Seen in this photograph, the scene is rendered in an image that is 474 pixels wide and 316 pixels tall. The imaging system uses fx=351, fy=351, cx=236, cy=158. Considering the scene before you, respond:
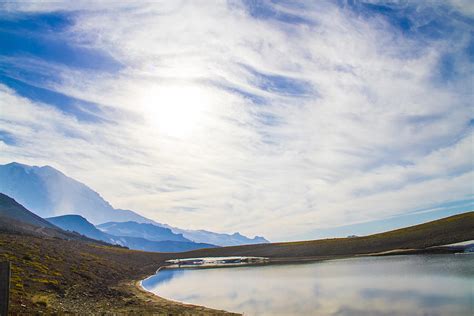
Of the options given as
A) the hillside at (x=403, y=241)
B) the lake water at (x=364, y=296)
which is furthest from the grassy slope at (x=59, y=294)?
the hillside at (x=403, y=241)

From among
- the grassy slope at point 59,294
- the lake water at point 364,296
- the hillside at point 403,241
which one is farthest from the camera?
the hillside at point 403,241

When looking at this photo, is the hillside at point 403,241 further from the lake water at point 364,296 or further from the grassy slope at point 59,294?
the grassy slope at point 59,294

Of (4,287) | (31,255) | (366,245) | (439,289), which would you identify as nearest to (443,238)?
(366,245)

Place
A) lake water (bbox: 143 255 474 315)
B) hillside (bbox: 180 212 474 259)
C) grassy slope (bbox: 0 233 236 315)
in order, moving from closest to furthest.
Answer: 1. lake water (bbox: 143 255 474 315)
2. grassy slope (bbox: 0 233 236 315)
3. hillside (bbox: 180 212 474 259)

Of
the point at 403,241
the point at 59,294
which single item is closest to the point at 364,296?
the point at 59,294

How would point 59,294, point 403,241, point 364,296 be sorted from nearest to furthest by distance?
1. point 364,296
2. point 59,294
3. point 403,241

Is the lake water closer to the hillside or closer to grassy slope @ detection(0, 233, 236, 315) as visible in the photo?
grassy slope @ detection(0, 233, 236, 315)

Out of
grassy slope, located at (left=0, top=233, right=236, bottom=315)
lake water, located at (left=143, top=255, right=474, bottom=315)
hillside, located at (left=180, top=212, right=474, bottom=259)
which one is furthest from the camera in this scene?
hillside, located at (left=180, top=212, right=474, bottom=259)

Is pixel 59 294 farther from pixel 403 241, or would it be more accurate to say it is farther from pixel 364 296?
pixel 403 241

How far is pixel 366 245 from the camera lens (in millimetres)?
121062

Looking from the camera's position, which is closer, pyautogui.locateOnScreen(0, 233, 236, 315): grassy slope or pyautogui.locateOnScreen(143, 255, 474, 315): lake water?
pyautogui.locateOnScreen(143, 255, 474, 315): lake water

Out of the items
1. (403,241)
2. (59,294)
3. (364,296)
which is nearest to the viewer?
(364,296)

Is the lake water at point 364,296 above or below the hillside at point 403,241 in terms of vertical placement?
below

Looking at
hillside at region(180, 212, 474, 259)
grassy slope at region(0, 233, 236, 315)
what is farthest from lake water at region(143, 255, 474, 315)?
hillside at region(180, 212, 474, 259)
